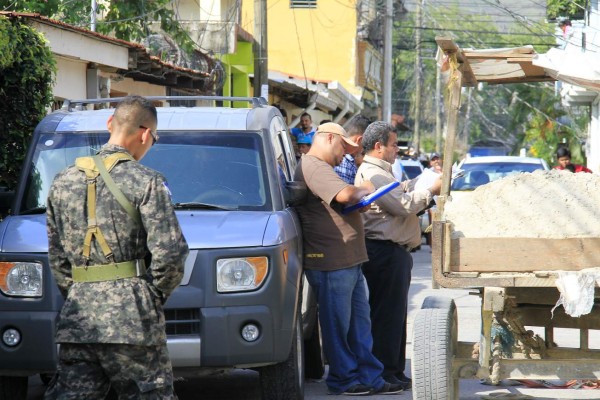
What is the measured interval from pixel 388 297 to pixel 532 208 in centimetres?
216

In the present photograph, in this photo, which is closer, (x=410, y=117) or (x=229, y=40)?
(x=229, y=40)

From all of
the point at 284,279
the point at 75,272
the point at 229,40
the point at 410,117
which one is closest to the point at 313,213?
the point at 284,279

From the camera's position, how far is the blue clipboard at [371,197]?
7570 mm

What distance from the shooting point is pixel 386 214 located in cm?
852

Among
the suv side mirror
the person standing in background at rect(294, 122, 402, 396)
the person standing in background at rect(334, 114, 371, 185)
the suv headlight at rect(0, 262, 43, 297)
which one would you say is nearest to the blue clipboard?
the person standing in background at rect(294, 122, 402, 396)

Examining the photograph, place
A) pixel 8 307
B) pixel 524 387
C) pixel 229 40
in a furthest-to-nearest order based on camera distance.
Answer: pixel 229 40, pixel 524 387, pixel 8 307

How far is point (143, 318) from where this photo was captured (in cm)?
496

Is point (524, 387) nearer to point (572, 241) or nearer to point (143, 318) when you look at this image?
point (572, 241)

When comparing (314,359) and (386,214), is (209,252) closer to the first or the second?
(386,214)

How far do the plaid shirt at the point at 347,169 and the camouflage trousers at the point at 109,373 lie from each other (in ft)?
15.0

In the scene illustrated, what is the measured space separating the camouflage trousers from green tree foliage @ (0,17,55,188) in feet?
13.5

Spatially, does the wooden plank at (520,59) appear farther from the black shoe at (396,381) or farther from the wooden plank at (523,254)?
the black shoe at (396,381)

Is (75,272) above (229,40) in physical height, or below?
below

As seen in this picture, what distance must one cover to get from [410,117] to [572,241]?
7614 centimetres
